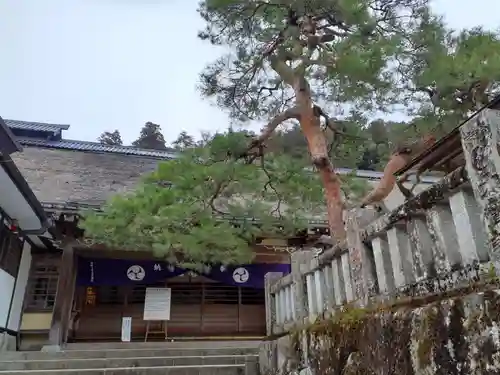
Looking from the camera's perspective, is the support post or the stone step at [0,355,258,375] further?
the support post

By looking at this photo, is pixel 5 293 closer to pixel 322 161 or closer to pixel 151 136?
pixel 322 161

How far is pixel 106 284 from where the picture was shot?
9.94 metres

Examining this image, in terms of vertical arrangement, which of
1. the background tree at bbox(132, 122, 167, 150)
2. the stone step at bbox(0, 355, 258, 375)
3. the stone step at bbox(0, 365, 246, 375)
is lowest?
the stone step at bbox(0, 365, 246, 375)

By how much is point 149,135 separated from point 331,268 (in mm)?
36288

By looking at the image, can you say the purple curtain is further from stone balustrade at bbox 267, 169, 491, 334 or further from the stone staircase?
stone balustrade at bbox 267, 169, 491, 334

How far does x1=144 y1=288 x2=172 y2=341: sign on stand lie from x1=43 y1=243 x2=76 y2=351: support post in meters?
1.91

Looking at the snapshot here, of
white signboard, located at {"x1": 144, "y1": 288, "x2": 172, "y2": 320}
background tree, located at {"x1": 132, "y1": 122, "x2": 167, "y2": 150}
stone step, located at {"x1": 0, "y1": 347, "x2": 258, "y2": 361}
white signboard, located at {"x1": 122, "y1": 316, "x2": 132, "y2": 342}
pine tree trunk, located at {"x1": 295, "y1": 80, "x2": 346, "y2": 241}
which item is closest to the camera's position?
pine tree trunk, located at {"x1": 295, "y1": 80, "x2": 346, "y2": 241}

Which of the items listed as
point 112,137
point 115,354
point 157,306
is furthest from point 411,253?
point 112,137

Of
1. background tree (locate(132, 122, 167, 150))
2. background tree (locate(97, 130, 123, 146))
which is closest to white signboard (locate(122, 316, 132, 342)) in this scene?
background tree (locate(132, 122, 167, 150))

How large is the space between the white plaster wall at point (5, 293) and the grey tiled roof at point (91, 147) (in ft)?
24.3

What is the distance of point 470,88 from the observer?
16.6ft

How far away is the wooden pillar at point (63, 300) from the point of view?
8.46 metres

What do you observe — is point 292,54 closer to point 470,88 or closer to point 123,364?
point 470,88

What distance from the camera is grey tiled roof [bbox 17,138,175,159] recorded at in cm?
1544
